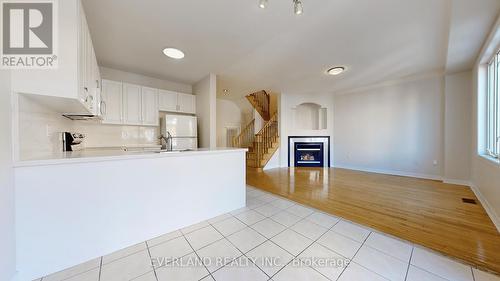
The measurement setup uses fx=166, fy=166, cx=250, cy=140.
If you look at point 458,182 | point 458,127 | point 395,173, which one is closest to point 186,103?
point 395,173

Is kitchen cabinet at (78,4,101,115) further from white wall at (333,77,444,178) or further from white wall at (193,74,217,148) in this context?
white wall at (333,77,444,178)

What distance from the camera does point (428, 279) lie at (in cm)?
127

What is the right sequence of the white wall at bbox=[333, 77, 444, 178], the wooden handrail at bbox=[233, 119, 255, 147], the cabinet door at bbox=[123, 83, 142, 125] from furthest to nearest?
the wooden handrail at bbox=[233, 119, 255, 147] → the white wall at bbox=[333, 77, 444, 178] → the cabinet door at bbox=[123, 83, 142, 125]

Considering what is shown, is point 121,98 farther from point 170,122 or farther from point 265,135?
point 265,135

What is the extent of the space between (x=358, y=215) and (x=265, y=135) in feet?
13.8

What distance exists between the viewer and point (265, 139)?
6.16 m

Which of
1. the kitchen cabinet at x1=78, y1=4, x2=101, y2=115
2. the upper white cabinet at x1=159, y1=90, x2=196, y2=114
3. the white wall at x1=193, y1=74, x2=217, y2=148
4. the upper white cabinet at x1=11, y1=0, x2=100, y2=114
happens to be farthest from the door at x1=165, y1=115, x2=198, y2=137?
the upper white cabinet at x1=11, y1=0, x2=100, y2=114

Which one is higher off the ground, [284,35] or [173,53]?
[284,35]

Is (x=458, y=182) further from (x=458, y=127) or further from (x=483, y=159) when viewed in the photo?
(x=483, y=159)

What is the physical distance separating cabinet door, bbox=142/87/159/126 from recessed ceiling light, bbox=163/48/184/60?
100 centimetres

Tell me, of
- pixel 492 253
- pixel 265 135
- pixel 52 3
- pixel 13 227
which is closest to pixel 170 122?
pixel 52 3

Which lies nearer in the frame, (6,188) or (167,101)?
(6,188)

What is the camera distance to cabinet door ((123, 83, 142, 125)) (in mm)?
3279

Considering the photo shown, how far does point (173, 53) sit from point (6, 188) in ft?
8.42
